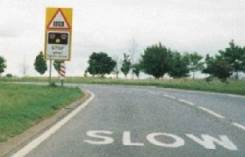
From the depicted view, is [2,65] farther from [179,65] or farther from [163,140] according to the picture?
[163,140]

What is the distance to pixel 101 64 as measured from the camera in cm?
16162

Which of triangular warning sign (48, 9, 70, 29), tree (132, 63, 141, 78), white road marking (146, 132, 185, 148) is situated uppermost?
triangular warning sign (48, 9, 70, 29)

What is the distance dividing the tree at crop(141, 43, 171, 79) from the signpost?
9772cm

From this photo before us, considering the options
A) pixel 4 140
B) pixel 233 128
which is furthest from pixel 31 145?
pixel 233 128

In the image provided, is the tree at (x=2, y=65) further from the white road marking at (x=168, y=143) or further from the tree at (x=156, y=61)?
the white road marking at (x=168, y=143)

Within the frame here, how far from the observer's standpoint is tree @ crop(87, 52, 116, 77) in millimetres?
159750

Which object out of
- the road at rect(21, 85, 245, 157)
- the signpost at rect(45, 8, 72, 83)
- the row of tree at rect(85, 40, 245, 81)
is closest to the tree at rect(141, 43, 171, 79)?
the row of tree at rect(85, 40, 245, 81)

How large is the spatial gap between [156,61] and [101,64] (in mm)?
33000

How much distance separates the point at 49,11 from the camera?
31000mm

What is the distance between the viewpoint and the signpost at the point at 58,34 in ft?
101

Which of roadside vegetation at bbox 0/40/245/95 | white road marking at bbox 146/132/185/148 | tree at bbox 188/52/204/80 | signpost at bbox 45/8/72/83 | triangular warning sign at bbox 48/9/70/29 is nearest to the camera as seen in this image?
white road marking at bbox 146/132/185/148

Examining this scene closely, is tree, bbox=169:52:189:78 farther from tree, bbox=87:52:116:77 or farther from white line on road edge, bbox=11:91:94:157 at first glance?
white line on road edge, bbox=11:91:94:157

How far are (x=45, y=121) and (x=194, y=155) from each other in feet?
18.2

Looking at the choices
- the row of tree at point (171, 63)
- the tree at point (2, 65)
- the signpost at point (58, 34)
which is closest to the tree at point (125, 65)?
the row of tree at point (171, 63)
